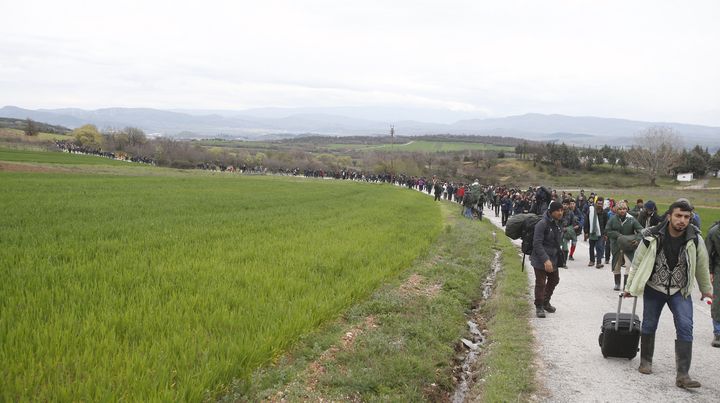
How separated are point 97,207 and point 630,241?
16.4 metres

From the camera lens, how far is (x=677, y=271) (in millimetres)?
5289

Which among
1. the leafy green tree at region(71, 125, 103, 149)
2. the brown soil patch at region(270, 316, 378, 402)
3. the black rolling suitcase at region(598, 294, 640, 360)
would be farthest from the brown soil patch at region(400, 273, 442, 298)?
the leafy green tree at region(71, 125, 103, 149)

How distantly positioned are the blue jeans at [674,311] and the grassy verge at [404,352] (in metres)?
1.42

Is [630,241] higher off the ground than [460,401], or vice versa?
[630,241]

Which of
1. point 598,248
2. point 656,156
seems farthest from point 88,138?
point 598,248

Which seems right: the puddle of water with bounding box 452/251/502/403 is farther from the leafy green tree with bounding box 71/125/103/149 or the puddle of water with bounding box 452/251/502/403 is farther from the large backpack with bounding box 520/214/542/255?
the leafy green tree with bounding box 71/125/103/149

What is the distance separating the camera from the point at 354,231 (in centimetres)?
1473

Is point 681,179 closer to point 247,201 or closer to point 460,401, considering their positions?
point 247,201

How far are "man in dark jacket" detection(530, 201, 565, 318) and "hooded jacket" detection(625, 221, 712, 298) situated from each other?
228 cm

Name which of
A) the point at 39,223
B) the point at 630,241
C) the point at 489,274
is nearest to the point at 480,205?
the point at 489,274

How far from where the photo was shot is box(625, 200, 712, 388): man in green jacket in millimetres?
5215

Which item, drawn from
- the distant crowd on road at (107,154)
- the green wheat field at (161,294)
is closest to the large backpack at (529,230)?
the green wheat field at (161,294)

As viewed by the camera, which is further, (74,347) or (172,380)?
(74,347)

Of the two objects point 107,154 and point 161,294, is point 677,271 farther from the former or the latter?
point 107,154
